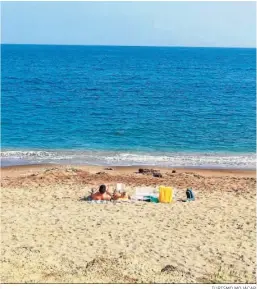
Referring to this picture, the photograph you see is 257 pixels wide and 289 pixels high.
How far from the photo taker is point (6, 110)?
42.1m

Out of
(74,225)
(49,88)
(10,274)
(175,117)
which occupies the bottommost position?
(10,274)

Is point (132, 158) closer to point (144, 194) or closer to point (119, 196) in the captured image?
point (144, 194)

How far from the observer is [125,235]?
43.8 feet

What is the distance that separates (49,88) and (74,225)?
1839 inches

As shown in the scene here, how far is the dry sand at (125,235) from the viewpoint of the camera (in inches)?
428

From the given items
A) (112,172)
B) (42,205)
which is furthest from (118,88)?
(42,205)

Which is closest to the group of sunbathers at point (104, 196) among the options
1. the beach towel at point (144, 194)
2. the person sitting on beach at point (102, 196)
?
the person sitting on beach at point (102, 196)

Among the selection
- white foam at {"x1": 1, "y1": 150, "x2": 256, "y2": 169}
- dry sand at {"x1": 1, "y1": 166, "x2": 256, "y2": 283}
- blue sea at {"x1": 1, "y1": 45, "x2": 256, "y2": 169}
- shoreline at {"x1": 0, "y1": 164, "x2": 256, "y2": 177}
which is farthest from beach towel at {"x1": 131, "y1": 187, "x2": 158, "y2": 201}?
blue sea at {"x1": 1, "y1": 45, "x2": 256, "y2": 169}

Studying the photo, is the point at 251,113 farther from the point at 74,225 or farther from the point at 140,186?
the point at 74,225

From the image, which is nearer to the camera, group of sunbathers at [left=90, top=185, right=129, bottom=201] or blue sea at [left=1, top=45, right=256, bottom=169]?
group of sunbathers at [left=90, top=185, right=129, bottom=201]

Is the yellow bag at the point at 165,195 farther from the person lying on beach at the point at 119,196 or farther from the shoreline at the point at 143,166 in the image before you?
the shoreline at the point at 143,166

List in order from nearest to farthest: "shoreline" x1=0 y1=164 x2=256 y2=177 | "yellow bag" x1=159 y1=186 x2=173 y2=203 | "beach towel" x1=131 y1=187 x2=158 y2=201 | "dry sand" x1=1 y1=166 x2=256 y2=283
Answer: "dry sand" x1=1 y1=166 x2=256 y2=283 < "yellow bag" x1=159 y1=186 x2=173 y2=203 < "beach towel" x1=131 y1=187 x2=158 y2=201 < "shoreline" x1=0 y1=164 x2=256 y2=177

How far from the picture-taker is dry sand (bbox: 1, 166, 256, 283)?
10.9 metres

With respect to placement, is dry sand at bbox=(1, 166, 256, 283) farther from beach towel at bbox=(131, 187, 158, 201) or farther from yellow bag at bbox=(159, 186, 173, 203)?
beach towel at bbox=(131, 187, 158, 201)
